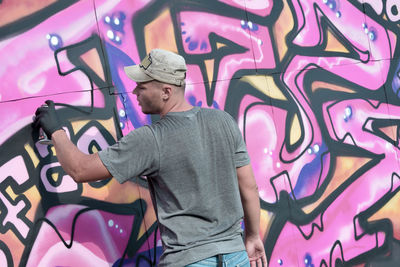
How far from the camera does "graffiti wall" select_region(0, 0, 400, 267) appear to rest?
12.2 ft

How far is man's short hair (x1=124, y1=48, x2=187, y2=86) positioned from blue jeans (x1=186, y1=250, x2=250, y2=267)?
3.02ft

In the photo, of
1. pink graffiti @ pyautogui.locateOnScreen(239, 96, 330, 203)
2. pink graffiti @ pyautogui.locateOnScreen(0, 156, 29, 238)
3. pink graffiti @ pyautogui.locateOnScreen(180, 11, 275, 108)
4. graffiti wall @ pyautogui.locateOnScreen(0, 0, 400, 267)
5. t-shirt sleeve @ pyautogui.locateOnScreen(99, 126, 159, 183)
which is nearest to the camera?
t-shirt sleeve @ pyautogui.locateOnScreen(99, 126, 159, 183)

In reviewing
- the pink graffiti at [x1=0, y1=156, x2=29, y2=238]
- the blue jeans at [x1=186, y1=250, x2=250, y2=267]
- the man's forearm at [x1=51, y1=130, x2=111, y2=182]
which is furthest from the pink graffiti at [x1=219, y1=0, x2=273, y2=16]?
the blue jeans at [x1=186, y1=250, x2=250, y2=267]

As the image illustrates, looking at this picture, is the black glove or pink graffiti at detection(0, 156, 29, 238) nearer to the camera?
the black glove

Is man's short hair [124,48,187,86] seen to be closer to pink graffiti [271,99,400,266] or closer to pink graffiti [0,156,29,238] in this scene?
pink graffiti [0,156,29,238]

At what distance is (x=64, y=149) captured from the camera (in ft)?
9.75

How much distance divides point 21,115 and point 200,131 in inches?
52.6

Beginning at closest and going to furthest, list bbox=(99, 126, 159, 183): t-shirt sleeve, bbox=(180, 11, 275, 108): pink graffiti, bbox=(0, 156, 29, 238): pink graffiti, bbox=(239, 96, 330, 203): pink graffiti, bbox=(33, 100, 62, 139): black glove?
bbox=(99, 126, 159, 183): t-shirt sleeve
bbox=(33, 100, 62, 139): black glove
bbox=(0, 156, 29, 238): pink graffiti
bbox=(180, 11, 275, 108): pink graffiti
bbox=(239, 96, 330, 203): pink graffiti

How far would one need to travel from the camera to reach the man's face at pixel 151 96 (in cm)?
307

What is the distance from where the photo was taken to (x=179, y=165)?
2.92 metres

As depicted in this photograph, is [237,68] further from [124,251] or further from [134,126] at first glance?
[124,251]

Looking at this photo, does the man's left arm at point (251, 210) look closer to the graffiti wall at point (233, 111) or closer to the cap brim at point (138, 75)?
the cap brim at point (138, 75)

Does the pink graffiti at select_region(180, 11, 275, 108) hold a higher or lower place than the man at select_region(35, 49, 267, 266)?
higher

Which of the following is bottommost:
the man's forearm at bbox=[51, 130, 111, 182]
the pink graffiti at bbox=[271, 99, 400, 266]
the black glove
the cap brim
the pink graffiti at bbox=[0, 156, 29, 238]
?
the pink graffiti at bbox=[271, 99, 400, 266]
